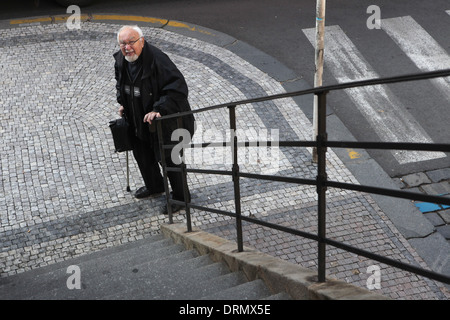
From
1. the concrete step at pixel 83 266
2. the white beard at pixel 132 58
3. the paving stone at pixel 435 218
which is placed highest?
the white beard at pixel 132 58

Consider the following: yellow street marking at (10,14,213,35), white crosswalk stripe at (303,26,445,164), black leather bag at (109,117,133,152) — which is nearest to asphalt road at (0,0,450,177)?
white crosswalk stripe at (303,26,445,164)

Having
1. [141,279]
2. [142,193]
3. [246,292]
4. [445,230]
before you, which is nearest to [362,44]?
[445,230]

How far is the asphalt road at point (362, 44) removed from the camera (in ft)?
26.5

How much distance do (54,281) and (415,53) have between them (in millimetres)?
7339

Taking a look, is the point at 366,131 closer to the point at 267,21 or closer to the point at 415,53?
the point at 415,53

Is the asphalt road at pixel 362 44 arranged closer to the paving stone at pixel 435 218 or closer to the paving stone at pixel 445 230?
the paving stone at pixel 435 218

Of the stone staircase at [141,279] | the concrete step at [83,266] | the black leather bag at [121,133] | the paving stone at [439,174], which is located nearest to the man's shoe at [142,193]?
the black leather bag at [121,133]

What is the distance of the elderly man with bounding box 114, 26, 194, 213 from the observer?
556 centimetres

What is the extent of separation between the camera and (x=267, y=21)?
10.8 m

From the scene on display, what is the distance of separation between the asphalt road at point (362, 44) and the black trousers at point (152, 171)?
2.75m

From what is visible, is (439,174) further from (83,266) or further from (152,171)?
(83,266)

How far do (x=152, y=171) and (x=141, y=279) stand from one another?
2.31m
